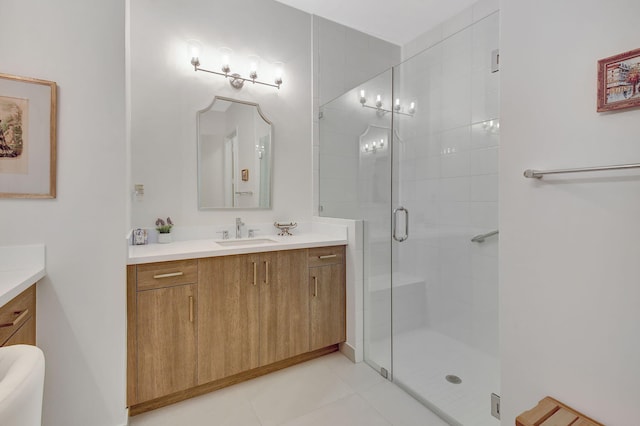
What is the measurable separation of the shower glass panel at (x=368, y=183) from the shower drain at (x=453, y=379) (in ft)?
1.27

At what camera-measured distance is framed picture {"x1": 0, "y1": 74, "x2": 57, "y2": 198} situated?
1.36 m

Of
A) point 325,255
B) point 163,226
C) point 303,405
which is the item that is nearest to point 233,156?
point 163,226

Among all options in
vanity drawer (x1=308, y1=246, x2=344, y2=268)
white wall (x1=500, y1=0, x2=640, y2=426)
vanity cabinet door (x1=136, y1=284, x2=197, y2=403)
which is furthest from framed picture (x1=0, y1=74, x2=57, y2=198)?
white wall (x1=500, y1=0, x2=640, y2=426)

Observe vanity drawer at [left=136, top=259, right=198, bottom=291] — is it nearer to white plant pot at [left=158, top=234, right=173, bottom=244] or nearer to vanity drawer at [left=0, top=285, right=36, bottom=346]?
vanity drawer at [left=0, top=285, right=36, bottom=346]

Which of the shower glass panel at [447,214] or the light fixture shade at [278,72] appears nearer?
the shower glass panel at [447,214]

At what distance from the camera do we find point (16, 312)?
121 cm

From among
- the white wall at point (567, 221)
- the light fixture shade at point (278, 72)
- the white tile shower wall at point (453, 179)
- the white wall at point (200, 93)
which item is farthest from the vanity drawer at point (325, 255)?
the light fixture shade at point (278, 72)

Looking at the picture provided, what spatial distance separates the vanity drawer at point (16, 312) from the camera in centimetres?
110

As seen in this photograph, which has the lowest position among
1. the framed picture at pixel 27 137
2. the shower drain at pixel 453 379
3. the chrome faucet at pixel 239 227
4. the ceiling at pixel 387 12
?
the shower drain at pixel 453 379

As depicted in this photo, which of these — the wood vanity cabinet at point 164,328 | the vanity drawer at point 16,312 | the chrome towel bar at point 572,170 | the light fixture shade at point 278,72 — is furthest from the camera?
the light fixture shade at point 278,72

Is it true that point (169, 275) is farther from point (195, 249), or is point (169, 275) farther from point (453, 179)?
point (453, 179)

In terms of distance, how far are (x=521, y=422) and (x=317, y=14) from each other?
3.33m

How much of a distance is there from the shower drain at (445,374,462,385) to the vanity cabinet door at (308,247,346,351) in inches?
31.5

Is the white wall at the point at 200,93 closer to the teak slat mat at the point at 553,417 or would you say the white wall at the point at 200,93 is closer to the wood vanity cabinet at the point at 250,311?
the wood vanity cabinet at the point at 250,311
